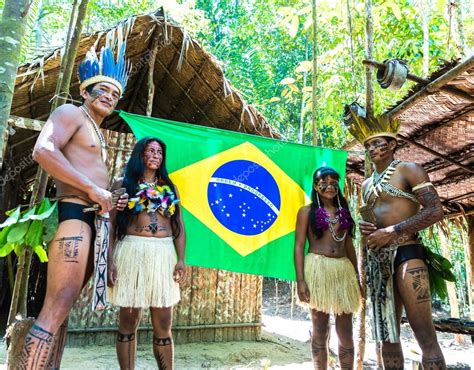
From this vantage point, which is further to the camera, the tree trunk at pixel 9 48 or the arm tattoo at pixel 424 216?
the arm tattoo at pixel 424 216

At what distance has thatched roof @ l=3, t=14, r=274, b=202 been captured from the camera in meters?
4.50

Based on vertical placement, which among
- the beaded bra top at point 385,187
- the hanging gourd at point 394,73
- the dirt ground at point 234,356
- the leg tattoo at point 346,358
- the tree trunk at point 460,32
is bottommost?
the dirt ground at point 234,356

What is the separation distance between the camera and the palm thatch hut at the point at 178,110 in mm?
4680

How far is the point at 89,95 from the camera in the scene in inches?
95.7

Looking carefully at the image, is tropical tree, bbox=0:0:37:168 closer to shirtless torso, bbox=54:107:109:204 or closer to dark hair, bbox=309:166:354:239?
shirtless torso, bbox=54:107:109:204

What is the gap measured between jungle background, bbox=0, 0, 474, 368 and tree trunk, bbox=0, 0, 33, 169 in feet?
1.32

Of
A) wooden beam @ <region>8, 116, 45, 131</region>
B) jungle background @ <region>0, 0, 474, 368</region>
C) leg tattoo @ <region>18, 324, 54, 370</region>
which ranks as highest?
jungle background @ <region>0, 0, 474, 368</region>

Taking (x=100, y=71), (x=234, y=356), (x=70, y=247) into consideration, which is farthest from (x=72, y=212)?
(x=234, y=356)

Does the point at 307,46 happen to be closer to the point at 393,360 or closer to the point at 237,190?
the point at 237,190

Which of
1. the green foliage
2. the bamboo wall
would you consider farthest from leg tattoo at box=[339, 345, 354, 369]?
the bamboo wall

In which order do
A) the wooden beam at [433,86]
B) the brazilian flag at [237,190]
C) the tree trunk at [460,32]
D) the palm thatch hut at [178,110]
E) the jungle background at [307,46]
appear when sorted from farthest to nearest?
the jungle background at [307,46]
the palm thatch hut at [178,110]
the tree trunk at [460,32]
the brazilian flag at [237,190]
the wooden beam at [433,86]

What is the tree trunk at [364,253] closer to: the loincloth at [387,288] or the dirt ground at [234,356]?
the loincloth at [387,288]

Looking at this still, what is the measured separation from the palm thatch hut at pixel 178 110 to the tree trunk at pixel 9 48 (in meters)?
2.45

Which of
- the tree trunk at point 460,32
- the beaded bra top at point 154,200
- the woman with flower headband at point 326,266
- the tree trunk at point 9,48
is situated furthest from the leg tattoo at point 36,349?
the tree trunk at point 460,32
